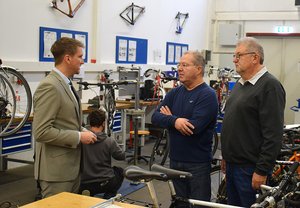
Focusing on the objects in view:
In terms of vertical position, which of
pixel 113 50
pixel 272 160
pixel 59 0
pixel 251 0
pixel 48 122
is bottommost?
pixel 272 160

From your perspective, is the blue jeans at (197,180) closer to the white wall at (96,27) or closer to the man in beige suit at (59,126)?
the man in beige suit at (59,126)

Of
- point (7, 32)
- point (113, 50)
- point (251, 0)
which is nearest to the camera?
point (7, 32)

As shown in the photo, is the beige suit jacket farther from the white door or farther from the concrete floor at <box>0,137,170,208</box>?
the white door

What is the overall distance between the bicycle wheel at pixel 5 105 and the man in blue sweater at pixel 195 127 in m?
2.24

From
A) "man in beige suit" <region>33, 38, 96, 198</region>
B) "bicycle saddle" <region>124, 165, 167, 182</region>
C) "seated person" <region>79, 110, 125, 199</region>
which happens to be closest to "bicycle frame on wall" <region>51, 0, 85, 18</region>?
"seated person" <region>79, 110, 125, 199</region>

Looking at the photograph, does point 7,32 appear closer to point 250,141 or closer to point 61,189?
point 61,189

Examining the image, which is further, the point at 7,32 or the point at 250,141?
the point at 7,32

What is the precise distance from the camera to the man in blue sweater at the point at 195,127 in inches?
114

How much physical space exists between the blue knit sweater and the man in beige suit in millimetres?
700

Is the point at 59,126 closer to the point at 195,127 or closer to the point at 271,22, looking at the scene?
the point at 195,127

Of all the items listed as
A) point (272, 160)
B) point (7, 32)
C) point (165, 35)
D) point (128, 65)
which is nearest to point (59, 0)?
point (7, 32)

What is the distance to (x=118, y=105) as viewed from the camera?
6.67 meters

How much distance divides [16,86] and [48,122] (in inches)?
137

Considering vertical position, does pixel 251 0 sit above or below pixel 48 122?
above
